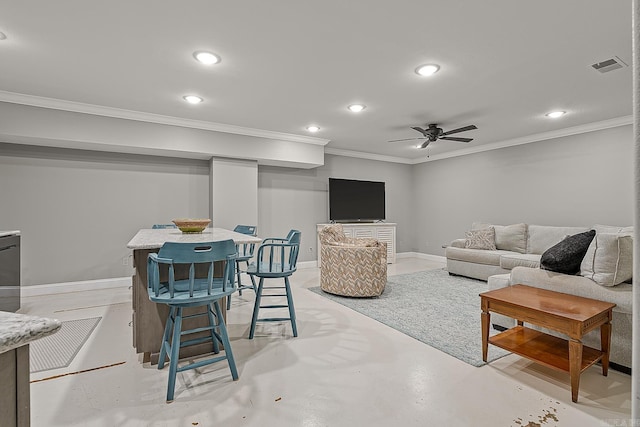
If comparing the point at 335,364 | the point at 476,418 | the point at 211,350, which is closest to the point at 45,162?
the point at 211,350

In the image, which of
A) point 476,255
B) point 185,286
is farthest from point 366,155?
point 185,286

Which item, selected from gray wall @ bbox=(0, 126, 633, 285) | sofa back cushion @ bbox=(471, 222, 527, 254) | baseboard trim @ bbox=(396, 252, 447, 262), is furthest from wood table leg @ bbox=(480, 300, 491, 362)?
baseboard trim @ bbox=(396, 252, 447, 262)

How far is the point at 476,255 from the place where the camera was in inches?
198

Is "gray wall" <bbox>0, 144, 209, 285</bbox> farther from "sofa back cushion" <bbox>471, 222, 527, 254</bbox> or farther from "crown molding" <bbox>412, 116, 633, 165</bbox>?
"crown molding" <bbox>412, 116, 633, 165</bbox>

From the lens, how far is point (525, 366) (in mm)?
2283

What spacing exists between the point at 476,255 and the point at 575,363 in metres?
3.37

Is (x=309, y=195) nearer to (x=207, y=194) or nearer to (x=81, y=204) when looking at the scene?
(x=207, y=194)

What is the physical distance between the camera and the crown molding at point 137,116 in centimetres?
357

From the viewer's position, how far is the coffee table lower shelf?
6.52ft

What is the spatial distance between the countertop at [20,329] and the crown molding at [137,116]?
4.15 metres

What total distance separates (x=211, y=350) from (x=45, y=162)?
3684 millimetres

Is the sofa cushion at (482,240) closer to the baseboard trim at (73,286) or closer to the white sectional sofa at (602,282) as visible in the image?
the white sectional sofa at (602,282)

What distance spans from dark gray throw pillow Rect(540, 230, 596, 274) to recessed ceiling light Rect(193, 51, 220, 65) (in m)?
3.26

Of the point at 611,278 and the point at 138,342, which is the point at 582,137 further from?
the point at 138,342
